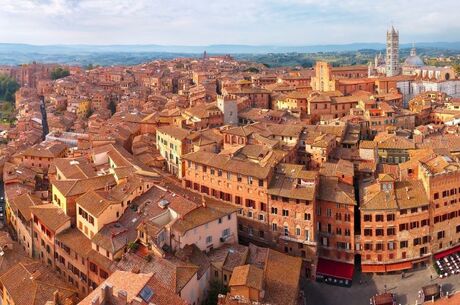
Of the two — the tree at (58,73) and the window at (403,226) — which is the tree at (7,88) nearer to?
the tree at (58,73)

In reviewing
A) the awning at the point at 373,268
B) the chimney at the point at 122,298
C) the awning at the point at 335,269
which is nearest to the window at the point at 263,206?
the awning at the point at 335,269

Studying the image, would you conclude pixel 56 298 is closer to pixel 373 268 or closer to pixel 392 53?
pixel 373 268

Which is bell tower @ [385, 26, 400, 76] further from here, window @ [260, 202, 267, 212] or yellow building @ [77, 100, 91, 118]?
window @ [260, 202, 267, 212]

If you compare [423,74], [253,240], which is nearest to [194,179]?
[253,240]

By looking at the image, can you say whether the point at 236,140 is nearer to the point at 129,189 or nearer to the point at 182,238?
the point at 129,189

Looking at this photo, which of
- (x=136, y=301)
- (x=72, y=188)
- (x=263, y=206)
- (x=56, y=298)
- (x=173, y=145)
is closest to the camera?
(x=136, y=301)

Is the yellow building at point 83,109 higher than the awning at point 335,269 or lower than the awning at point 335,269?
higher

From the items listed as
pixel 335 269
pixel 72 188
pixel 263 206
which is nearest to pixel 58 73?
pixel 72 188
